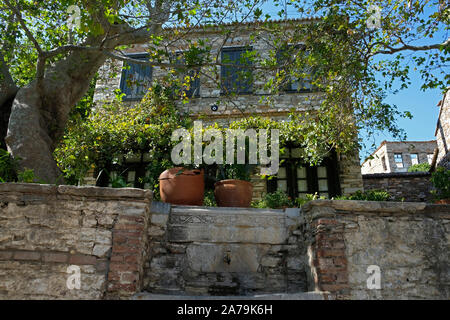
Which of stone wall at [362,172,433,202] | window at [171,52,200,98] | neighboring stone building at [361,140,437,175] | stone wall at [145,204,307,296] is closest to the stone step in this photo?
stone wall at [145,204,307,296]

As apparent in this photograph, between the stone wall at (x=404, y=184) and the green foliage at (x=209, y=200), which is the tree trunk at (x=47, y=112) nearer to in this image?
the green foliage at (x=209, y=200)

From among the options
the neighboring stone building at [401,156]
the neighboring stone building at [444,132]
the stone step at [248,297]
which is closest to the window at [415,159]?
the neighboring stone building at [401,156]

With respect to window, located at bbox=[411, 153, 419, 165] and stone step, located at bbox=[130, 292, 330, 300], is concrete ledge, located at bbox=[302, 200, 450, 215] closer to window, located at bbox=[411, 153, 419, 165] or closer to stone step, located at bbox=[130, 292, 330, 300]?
stone step, located at bbox=[130, 292, 330, 300]

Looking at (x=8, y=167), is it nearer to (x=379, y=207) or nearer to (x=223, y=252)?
(x=223, y=252)

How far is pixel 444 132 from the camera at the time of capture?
1065 cm

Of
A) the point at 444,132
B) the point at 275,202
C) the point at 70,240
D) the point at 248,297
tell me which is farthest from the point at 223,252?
the point at 444,132

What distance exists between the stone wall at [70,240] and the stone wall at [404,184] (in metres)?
8.25

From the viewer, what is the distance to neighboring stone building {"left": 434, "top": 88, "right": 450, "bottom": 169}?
33.9 feet

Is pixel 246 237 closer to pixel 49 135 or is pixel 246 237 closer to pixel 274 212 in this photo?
pixel 274 212

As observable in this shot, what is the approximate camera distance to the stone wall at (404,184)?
32.4ft

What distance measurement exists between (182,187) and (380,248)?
95.2 inches

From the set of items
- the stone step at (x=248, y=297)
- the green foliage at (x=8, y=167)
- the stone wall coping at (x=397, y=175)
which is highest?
the stone wall coping at (x=397, y=175)

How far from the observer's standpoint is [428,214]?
3760 mm

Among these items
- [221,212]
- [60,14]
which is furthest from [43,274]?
[60,14]
